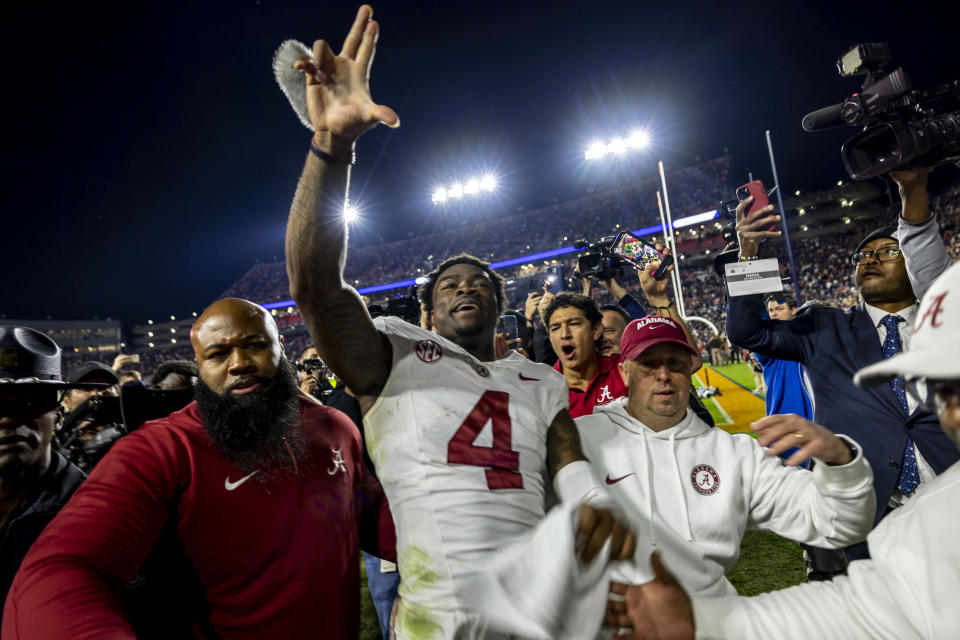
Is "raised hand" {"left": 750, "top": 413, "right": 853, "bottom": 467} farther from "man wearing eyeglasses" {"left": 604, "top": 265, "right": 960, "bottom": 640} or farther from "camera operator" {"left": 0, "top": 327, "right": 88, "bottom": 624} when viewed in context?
"camera operator" {"left": 0, "top": 327, "right": 88, "bottom": 624}

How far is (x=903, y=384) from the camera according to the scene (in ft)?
8.20

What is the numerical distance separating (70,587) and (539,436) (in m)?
1.42

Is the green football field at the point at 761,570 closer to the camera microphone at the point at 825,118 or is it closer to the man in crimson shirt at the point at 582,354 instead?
the man in crimson shirt at the point at 582,354

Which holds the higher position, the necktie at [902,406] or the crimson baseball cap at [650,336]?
the crimson baseball cap at [650,336]

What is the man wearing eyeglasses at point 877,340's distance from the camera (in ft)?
7.92

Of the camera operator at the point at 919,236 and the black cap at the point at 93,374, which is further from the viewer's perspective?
the black cap at the point at 93,374

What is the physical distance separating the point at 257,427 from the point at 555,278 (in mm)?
4693

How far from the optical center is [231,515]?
1.59 meters

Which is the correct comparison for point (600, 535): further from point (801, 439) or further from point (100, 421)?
point (100, 421)

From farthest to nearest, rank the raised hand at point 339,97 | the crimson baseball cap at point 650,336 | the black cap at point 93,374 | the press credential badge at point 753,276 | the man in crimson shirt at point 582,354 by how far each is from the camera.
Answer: the black cap at point 93,374
the man in crimson shirt at point 582,354
the press credential badge at point 753,276
the crimson baseball cap at point 650,336
the raised hand at point 339,97

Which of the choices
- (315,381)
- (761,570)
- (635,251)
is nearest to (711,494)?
(761,570)

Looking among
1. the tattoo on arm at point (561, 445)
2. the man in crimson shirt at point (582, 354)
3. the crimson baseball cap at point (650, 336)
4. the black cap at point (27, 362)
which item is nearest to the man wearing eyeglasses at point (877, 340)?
the man in crimson shirt at point (582, 354)

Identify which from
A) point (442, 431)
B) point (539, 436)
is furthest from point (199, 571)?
point (539, 436)

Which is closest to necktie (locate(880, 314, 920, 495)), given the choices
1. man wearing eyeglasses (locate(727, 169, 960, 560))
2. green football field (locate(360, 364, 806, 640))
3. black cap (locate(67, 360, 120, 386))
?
man wearing eyeglasses (locate(727, 169, 960, 560))
